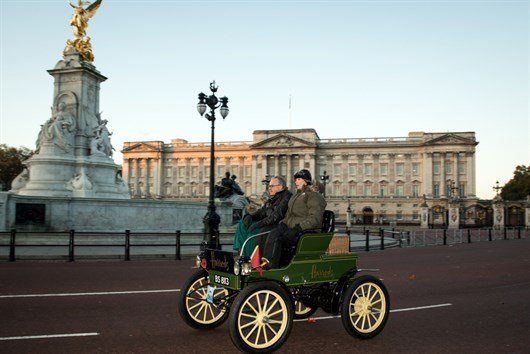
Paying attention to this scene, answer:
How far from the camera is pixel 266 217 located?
6234 mm

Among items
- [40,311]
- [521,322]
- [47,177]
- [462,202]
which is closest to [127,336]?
[40,311]

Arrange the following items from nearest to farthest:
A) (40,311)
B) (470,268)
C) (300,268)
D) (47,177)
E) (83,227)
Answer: (300,268) < (40,311) < (470,268) < (83,227) < (47,177)

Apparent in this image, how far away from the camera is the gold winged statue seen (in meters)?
25.3

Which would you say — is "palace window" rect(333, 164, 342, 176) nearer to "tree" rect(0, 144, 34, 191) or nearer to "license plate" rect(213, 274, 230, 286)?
"tree" rect(0, 144, 34, 191)

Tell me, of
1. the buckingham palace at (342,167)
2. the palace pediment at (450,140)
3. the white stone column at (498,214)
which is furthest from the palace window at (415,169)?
the white stone column at (498,214)

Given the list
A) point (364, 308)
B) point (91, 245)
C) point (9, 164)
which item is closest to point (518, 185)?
point (9, 164)

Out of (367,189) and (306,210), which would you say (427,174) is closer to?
(367,189)

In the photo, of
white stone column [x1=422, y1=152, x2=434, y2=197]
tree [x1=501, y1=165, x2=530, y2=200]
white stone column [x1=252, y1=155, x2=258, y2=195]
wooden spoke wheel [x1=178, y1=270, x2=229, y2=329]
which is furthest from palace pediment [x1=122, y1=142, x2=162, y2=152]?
wooden spoke wheel [x1=178, y1=270, x2=229, y2=329]

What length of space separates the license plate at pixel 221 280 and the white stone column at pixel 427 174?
330 feet

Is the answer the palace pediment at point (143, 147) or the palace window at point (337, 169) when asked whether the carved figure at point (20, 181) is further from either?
the palace pediment at point (143, 147)

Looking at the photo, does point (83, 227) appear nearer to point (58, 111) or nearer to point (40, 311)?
point (58, 111)

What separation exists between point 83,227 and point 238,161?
91.7m

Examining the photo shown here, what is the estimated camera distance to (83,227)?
20891 millimetres

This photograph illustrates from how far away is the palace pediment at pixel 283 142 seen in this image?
105812mm
